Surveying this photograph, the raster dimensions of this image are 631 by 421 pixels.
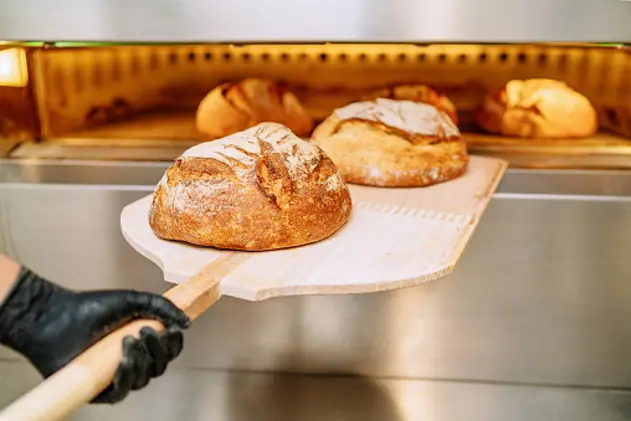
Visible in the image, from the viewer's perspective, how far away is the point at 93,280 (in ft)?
4.64

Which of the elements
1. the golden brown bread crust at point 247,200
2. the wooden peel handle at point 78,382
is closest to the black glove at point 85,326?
the wooden peel handle at point 78,382

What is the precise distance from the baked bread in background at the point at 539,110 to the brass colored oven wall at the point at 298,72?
0.03 metres

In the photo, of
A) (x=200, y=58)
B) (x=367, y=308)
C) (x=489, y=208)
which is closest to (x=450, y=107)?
(x=489, y=208)

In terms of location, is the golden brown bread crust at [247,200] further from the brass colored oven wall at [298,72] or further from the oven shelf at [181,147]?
the brass colored oven wall at [298,72]

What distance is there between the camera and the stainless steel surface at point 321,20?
3.92 ft

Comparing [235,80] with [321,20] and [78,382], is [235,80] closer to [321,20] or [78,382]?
[321,20]

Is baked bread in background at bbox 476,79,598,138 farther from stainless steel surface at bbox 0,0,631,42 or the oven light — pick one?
the oven light

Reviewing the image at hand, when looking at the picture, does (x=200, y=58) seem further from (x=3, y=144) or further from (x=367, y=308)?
(x=367, y=308)

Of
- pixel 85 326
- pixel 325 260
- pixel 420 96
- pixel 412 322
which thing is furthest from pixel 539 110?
pixel 85 326

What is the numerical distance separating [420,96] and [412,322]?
0.49 meters

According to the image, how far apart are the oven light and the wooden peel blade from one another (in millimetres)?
842

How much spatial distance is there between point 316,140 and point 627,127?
67 centimetres

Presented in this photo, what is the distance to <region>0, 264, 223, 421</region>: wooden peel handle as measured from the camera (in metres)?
0.56

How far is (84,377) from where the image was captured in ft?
2.03
